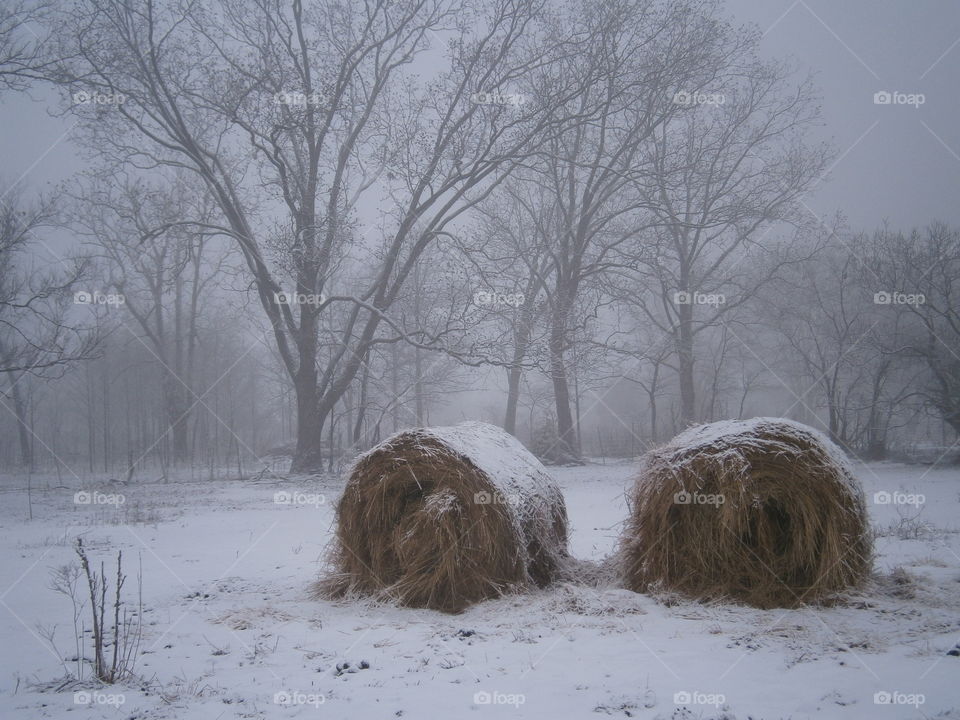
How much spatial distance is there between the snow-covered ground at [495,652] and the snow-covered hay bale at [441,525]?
11.8 inches

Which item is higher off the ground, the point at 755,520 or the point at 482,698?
the point at 755,520

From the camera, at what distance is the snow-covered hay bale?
20.0 ft

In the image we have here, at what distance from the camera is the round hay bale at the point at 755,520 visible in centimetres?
572

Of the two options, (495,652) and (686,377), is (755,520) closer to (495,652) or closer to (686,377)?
(495,652)

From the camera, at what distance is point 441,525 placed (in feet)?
20.2

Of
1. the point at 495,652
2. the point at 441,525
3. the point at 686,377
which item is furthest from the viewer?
the point at 686,377

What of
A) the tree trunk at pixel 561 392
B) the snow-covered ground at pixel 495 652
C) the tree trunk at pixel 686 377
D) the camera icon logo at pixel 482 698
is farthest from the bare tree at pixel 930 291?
the camera icon logo at pixel 482 698

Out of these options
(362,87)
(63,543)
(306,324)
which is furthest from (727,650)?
(362,87)

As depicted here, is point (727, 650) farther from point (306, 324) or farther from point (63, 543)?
point (306, 324)

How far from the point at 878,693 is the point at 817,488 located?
227cm

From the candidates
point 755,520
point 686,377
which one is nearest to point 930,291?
point 686,377

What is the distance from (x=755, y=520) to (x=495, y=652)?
2767 mm

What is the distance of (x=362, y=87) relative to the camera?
2070 cm

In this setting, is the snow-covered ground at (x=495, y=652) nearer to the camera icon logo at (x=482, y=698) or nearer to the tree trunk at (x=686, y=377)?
the camera icon logo at (x=482, y=698)
